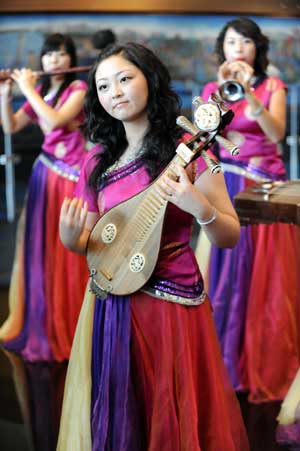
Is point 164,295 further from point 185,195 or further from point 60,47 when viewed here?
point 60,47

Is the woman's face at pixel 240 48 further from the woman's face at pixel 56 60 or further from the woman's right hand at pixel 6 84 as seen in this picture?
the woman's right hand at pixel 6 84

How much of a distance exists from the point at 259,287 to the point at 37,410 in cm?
88

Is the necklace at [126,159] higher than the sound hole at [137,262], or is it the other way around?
the necklace at [126,159]

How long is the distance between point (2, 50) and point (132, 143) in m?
2.40

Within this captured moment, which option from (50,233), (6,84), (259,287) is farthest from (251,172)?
(6,84)

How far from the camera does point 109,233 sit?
1735 millimetres

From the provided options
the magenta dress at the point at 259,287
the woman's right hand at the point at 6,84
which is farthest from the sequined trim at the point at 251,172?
the woman's right hand at the point at 6,84

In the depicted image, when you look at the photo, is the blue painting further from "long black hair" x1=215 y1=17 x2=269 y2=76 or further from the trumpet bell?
the trumpet bell

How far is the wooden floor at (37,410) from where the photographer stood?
237cm

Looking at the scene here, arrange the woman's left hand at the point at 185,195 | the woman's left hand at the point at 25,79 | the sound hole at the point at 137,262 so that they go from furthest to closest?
the woman's left hand at the point at 25,79 < the sound hole at the point at 137,262 < the woman's left hand at the point at 185,195

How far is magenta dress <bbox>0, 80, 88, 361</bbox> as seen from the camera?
3137 mm

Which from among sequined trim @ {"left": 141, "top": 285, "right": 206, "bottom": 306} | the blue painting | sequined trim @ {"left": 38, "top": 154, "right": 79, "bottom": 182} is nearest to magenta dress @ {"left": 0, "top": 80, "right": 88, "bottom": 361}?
sequined trim @ {"left": 38, "top": 154, "right": 79, "bottom": 182}

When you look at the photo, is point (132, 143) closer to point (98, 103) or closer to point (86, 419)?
point (98, 103)

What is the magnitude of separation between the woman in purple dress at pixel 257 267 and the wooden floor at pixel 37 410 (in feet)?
0.48
